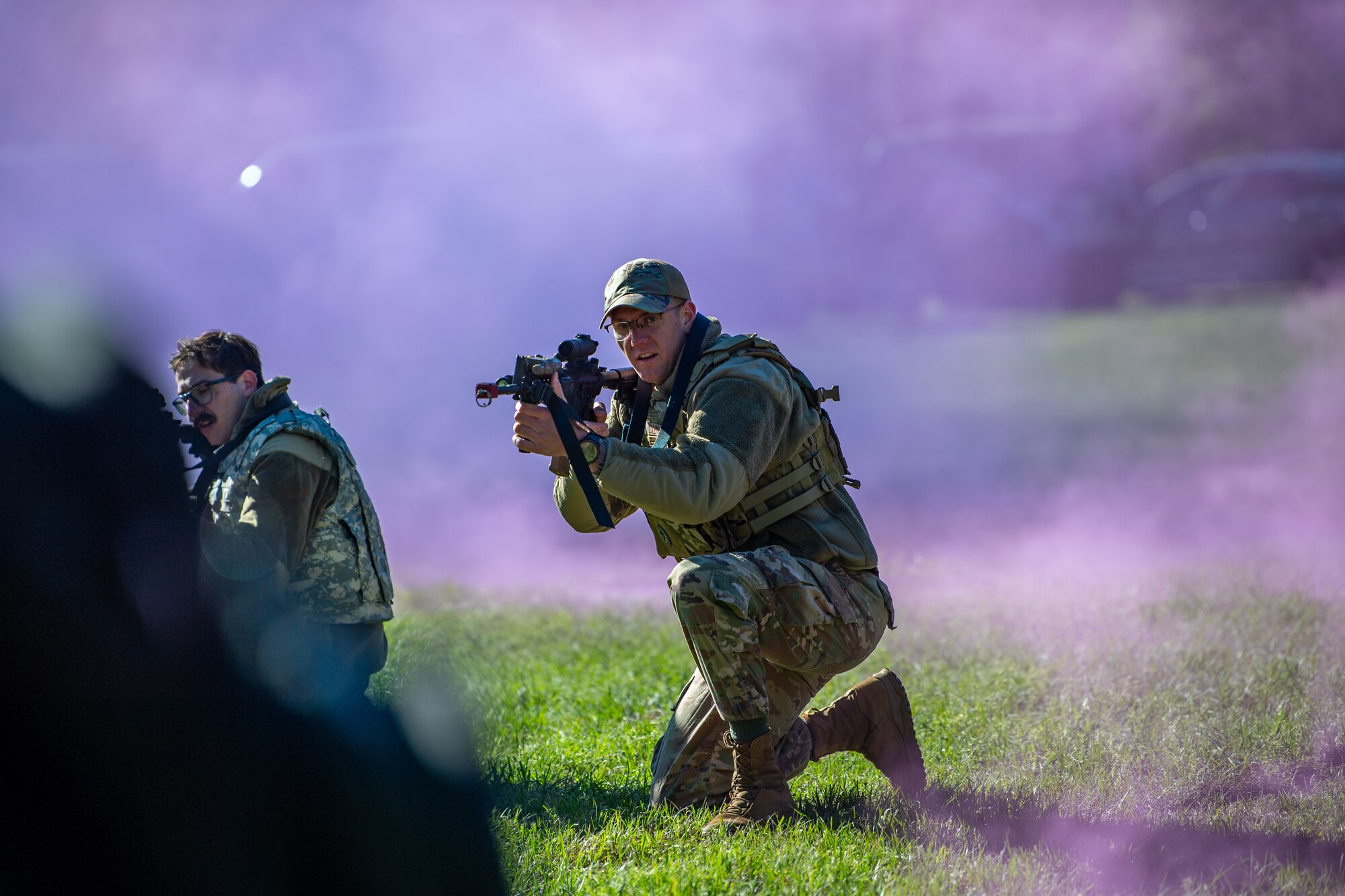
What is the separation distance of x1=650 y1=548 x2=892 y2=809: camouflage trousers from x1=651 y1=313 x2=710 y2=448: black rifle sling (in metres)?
0.44

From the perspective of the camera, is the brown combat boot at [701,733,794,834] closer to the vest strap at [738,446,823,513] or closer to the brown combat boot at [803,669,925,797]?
the brown combat boot at [803,669,925,797]

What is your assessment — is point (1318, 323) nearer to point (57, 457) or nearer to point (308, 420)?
point (308, 420)

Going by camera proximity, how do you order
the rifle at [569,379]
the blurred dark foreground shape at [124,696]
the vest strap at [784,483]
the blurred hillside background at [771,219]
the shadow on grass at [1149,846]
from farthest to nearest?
1. the blurred hillside background at [771,219]
2. the vest strap at [784,483]
3. the rifle at [569,379]
4. the shadow on grass at [1149,846]
5. the blurred dark foreground shape at [124,696]

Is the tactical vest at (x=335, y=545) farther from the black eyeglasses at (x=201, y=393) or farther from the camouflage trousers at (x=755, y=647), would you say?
the camouflage trousers at (x=755, y=647)

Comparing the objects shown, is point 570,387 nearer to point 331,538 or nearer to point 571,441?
point 571,441

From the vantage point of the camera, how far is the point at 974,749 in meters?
4.47

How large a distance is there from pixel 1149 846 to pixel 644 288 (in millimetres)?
2133

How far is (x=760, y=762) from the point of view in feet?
12.3

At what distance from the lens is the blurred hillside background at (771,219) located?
33.7 feet

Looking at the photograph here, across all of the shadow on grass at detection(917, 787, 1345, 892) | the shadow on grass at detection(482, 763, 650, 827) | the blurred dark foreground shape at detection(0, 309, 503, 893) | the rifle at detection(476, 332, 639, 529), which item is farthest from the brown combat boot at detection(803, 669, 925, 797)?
the blurred dark foreground shape at detection(0, 309, 503, 893)

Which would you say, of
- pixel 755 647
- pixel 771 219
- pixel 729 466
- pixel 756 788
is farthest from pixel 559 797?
pixel 771 219

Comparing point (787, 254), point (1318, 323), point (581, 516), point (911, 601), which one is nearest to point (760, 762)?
point (581, 516)

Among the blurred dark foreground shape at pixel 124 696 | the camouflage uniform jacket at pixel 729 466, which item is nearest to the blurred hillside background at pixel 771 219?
the camouflage uniform jacket at pixel 729 466

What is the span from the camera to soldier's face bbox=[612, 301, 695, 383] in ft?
13.0
